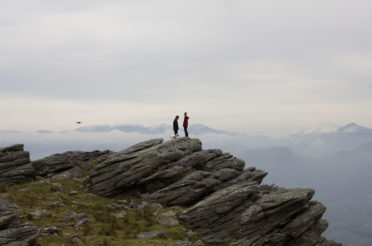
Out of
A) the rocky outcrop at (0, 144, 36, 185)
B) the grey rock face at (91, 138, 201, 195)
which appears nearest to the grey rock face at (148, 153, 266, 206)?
the grey rock face at (91, 138, 201, 195)

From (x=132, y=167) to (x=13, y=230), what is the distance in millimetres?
18619

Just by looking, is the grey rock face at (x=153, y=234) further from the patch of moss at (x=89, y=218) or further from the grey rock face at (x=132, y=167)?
the grey rock face at (x=132, y=167)

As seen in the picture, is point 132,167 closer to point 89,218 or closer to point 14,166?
point 89,218

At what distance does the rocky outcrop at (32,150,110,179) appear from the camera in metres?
42.8

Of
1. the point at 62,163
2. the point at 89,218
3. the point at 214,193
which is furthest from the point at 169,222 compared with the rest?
the point at 62,163

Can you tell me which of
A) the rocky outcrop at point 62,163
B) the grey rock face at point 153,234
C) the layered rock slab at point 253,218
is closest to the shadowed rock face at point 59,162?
the rocky outcrop at point 62,163

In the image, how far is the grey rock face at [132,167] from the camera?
126 ft

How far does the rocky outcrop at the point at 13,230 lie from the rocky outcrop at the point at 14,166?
16.9 m

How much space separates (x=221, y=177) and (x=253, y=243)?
37.8 feet

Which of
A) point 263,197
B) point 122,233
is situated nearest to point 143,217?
point 122,233

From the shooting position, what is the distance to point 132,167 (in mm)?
39531

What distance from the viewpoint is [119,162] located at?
41250 millimetres

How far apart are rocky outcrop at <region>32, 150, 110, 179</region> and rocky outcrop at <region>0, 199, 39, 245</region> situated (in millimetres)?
19158

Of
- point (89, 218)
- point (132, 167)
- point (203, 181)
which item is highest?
point (132, 167)
